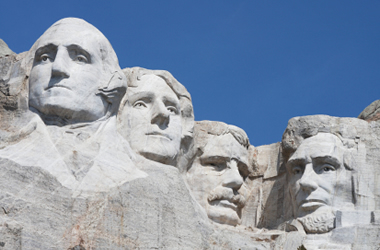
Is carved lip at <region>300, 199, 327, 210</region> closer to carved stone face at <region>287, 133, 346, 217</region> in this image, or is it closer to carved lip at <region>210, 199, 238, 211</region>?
carved stone face at <region>287, 133, 346, 217</region>

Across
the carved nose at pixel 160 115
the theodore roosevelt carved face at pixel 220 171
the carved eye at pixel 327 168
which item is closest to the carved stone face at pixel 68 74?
the carved nose at pixel 160 115

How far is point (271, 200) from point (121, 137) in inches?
124

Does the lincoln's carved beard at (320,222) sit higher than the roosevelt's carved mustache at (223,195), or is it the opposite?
the roosevelt's carved mustache at (223,195)

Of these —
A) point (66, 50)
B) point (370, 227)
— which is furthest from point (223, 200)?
point (66, 50)

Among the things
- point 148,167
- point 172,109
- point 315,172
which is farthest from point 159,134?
point 315,172

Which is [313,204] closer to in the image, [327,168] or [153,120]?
[327,168]

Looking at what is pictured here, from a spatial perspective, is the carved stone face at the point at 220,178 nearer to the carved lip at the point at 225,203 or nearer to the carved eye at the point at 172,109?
the carved lip at the point at 225,203

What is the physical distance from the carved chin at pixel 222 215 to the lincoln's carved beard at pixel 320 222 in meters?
1.10

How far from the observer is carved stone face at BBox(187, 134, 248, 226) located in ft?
A: 56.0

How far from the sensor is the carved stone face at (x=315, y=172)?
16.7 m

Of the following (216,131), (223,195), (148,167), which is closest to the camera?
(148,167)

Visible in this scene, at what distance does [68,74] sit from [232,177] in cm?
336

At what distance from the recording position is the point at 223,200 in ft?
56.4

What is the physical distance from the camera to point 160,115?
1652 centimetres
